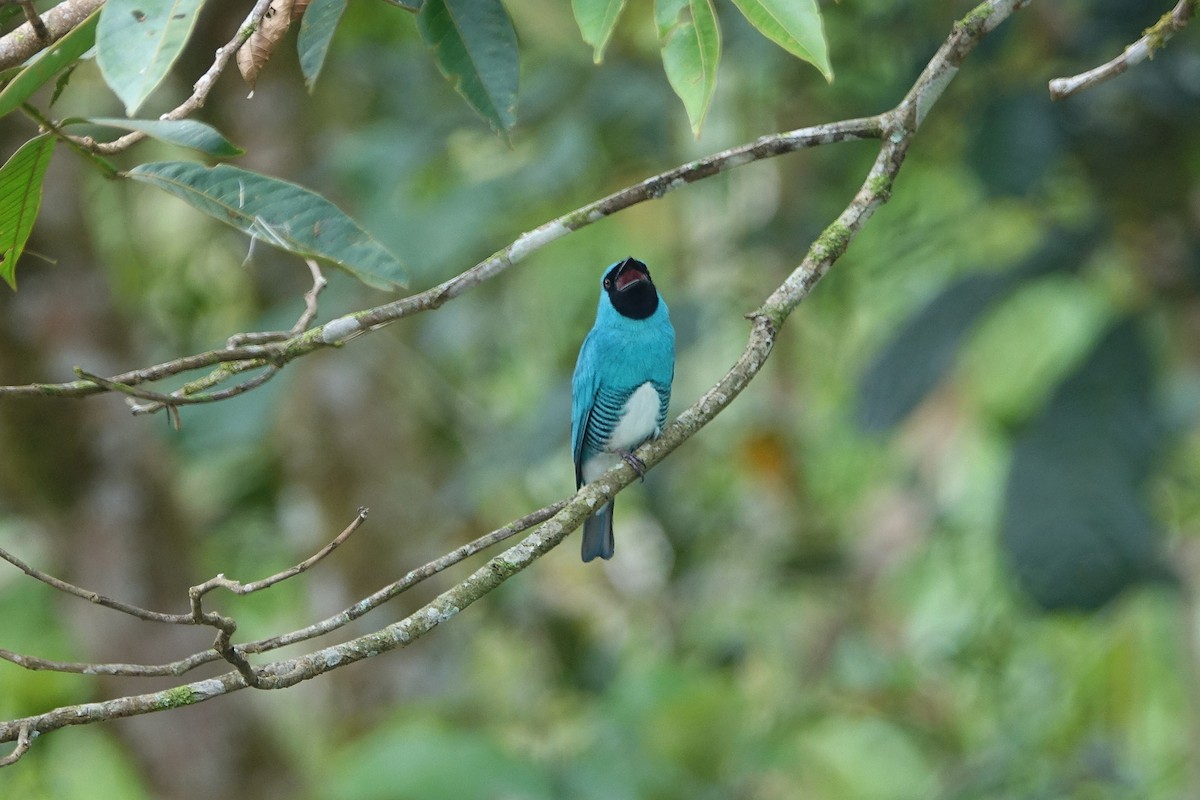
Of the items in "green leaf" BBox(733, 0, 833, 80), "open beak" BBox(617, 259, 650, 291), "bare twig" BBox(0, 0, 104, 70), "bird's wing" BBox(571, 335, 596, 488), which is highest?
"bird's wing" BBox(571, 335, 596, 488)

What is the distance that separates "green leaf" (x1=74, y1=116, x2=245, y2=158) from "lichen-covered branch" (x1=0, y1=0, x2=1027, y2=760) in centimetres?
33

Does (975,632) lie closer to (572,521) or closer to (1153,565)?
(1153,565)

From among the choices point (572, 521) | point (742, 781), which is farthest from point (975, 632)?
point (572, 521)

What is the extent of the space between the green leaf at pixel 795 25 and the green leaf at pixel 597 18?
0.18 meters

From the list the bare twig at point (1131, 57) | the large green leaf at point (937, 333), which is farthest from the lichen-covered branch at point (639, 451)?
the large green leaf at point (937, 333)

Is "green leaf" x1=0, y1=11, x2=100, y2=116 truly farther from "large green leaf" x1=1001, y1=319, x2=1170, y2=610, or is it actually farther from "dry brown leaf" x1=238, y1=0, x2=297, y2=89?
"large green leaf" x1=1001, y1=319, x2=1170, y2=610

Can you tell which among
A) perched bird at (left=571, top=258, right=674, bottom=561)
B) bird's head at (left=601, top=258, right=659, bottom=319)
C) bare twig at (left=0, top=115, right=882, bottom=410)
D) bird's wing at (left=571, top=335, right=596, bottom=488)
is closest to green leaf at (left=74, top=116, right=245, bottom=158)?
bare twig at (left=0, top=115, right=882, bottom=410)

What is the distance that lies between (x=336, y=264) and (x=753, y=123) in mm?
4292

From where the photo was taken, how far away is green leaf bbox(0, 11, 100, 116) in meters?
1.56

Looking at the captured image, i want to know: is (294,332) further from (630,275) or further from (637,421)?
(637,421)

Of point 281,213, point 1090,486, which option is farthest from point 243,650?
point 1090,486

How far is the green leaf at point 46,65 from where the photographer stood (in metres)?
1.56

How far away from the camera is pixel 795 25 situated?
5.54ft

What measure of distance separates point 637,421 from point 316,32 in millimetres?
1847
